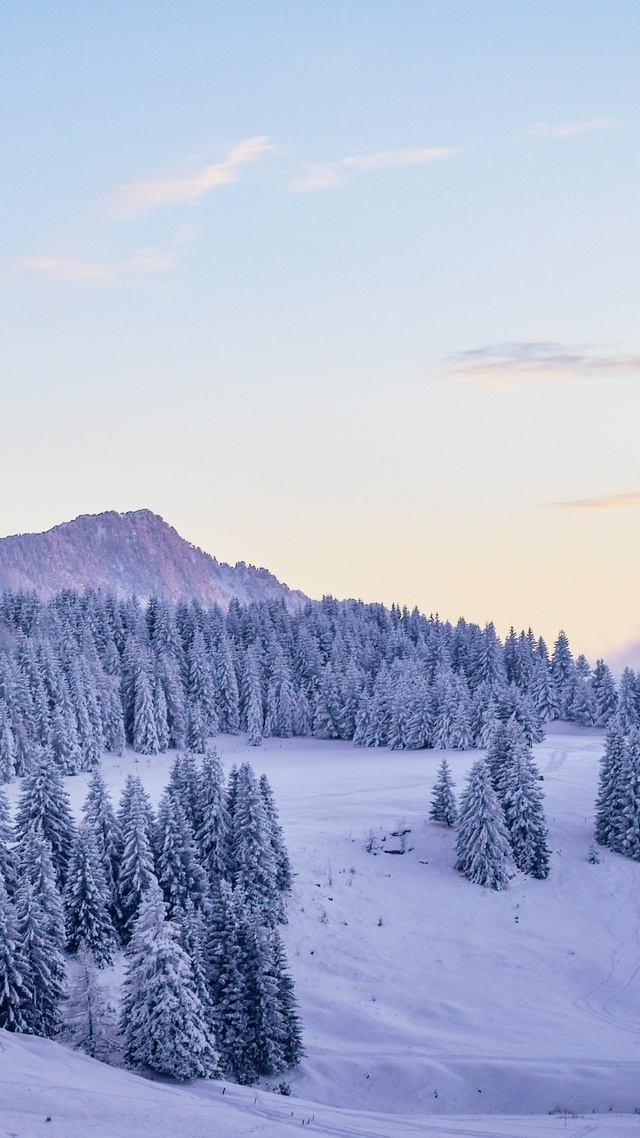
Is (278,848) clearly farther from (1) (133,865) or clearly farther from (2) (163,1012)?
(2) (163,1012)

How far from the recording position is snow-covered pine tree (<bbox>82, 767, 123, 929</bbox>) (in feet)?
170

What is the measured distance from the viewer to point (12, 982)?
38.9 metres

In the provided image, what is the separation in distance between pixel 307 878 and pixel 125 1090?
31.8 meters

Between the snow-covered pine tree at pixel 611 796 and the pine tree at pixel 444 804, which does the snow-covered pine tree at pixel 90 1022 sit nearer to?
the pine tree at pixel 444 804

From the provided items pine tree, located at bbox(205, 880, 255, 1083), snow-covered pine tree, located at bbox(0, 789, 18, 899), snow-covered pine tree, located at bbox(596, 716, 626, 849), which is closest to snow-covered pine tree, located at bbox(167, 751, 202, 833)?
snow-covered pine tree, located at bbox(0, 789, 18, 899)

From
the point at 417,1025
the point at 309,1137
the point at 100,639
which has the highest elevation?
the point at 100,639

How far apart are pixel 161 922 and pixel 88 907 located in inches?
436

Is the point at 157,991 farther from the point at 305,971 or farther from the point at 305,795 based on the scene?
the point at 305,795

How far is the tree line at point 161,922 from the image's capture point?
38000mm

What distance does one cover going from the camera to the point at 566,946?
192 ft

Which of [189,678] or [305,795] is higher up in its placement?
[189,678]

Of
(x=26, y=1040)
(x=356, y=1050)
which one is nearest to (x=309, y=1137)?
(x=26, y=1040)

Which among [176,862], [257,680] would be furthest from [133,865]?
[257,680]

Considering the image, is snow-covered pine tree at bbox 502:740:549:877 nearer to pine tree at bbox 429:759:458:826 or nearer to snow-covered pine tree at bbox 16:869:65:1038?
pine tree at bbox 429:759:458:826
